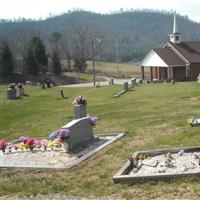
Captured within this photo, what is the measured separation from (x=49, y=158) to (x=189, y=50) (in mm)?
50042

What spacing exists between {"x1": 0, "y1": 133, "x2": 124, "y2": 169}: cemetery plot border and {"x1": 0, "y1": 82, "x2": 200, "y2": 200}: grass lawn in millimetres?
284

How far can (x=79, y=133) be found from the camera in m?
15.4

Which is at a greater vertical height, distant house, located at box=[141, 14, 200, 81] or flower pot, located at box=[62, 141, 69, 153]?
distant house, located at box=[141, 14, 200, 81]

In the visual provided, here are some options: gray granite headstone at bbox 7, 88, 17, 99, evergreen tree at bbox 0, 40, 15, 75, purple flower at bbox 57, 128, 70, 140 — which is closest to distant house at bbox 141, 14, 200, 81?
evergreen tree at bbox 0, 40, 15, 75

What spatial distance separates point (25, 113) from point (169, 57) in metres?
33.9

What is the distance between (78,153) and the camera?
570 inches

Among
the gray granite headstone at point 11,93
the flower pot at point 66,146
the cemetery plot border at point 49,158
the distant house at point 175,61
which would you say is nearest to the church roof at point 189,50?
the distant house at point 175,61

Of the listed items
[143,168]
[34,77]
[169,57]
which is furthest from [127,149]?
[34,77]

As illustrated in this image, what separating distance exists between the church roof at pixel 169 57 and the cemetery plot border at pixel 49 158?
44.3 m

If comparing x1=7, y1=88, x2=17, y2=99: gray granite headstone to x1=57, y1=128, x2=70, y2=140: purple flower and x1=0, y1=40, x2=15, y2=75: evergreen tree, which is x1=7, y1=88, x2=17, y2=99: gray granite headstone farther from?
x1=0, y1=40, x2=15, y2=75: evergreen tree

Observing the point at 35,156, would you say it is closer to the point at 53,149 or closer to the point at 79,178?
the point at 53,149

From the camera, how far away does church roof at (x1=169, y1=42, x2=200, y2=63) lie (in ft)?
196

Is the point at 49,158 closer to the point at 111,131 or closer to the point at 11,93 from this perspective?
the point at 111,131

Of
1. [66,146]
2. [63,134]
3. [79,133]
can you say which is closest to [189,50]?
[79,133]
